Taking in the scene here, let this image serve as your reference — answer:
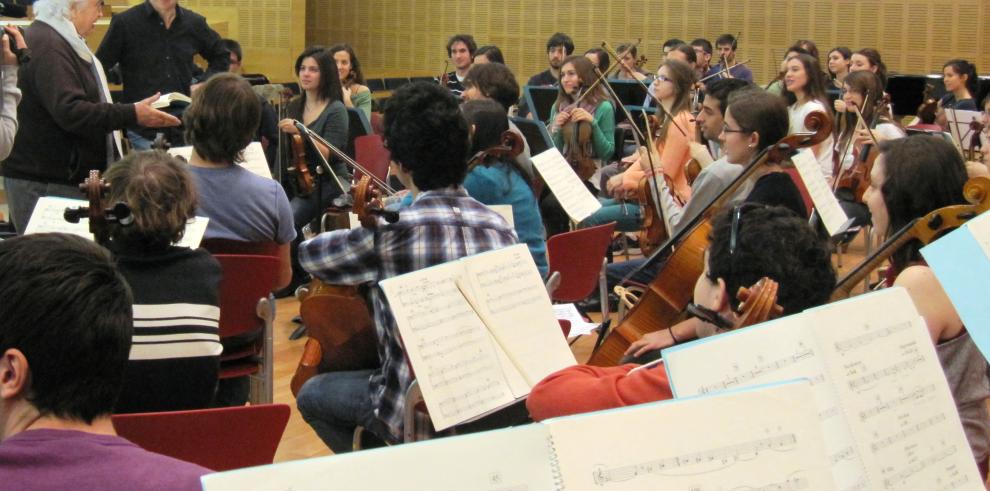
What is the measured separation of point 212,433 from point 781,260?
95 cm

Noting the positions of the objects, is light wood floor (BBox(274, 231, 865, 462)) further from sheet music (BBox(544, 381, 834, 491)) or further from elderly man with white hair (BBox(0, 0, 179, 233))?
sheet music (BBox(544, 381, 834, 491))

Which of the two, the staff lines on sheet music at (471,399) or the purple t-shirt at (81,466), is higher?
the purple t-shirt at (81,466)

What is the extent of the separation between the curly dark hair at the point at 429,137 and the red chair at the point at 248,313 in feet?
1.69

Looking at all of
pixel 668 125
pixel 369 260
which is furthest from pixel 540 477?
pixel 668 125

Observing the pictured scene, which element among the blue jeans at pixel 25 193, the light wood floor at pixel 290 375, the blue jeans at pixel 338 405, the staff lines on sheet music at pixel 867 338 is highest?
the staff lines on sheet music at pixel 867 338

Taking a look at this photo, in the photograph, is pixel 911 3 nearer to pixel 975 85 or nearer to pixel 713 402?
pixel 975 85

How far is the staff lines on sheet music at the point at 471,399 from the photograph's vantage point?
76.9 inches

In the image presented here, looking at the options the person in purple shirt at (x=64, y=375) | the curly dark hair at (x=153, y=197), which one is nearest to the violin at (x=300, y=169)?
the curly dark hair at (x=153, y=197)

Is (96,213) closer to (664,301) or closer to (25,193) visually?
(664,301)

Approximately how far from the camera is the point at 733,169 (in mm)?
3602

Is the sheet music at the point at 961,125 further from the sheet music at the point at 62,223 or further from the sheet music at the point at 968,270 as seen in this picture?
the sheet music at the point at 968,270

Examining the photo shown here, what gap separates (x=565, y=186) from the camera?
12.9 feet

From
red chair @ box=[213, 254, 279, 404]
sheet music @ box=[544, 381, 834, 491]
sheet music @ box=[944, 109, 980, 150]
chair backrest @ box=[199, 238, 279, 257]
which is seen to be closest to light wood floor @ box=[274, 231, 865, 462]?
red chair @ box=[213, 254, 279, 404]

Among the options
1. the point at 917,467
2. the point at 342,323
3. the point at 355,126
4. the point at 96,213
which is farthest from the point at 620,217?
the point at 917,467
